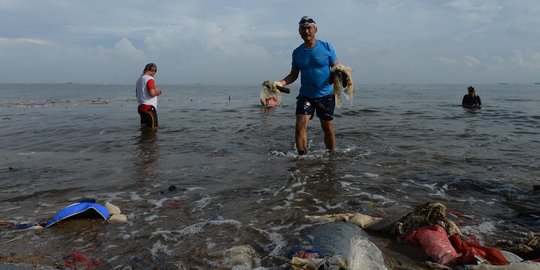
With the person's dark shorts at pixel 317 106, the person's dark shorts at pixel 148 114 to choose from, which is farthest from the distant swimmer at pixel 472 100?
the person's dark shorts at pixel 148 114

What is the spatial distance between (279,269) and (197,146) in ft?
21.4

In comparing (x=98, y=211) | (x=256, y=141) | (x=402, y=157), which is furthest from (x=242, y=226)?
(x=256, y=141)

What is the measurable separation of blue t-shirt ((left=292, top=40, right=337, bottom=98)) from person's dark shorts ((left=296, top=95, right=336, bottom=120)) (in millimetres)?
86

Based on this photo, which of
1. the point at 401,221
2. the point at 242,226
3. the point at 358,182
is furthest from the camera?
the point at 358,182

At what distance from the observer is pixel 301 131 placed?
23.8 ft

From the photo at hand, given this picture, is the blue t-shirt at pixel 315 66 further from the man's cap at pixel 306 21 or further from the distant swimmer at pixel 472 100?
the distant swimmer at pixel 472 100

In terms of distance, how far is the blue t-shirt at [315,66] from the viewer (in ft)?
22.8

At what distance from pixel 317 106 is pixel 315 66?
0.77 metres

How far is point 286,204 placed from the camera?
4688 mm

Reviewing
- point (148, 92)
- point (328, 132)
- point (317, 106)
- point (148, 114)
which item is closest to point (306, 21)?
point (317, 106)

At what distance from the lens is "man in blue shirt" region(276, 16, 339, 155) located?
6.89 m

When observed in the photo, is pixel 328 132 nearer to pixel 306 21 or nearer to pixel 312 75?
pixel 312 75

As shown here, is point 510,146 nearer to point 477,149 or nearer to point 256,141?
point 477,149

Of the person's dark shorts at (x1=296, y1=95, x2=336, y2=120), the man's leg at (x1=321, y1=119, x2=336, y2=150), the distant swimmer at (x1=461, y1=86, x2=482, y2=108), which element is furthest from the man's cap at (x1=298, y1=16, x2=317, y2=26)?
the distant swimmer at (x1=461, y1=86, x2=482, y2=108)
